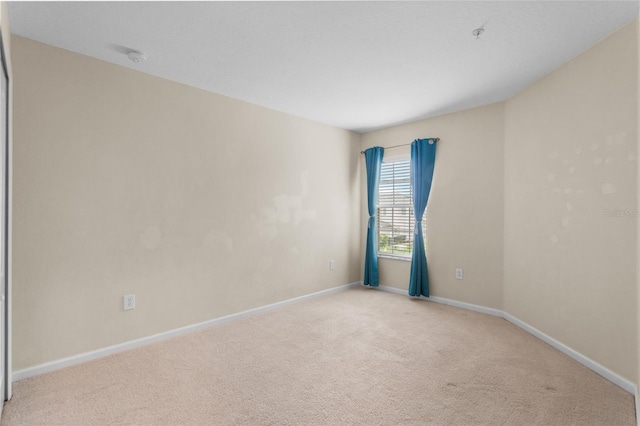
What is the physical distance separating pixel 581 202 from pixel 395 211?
242 cm

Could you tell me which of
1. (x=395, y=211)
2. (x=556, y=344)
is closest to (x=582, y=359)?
(x=556, y=344)

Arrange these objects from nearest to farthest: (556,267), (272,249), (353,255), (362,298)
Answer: (556,267) < (272,249) < (362,298) < (353,255)

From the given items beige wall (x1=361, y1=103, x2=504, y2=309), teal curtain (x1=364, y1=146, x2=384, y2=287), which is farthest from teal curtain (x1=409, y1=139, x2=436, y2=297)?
teal curtain (x1=364, y1=146, x2=384, y2=287)

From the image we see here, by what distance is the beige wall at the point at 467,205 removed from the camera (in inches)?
150

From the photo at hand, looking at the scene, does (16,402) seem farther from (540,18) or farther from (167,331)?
(540,18)

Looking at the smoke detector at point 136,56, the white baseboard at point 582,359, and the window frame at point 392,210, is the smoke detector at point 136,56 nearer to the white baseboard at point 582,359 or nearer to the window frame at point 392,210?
the window frame at point 392,210

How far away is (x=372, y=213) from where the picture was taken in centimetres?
499

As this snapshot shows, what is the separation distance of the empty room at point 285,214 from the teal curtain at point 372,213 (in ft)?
2.98

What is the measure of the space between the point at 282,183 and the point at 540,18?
2.84 metres

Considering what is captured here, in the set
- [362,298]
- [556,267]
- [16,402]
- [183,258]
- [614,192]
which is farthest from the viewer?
[362,298]

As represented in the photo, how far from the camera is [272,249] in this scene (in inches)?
157

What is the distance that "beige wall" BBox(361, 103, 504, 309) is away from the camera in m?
3.80

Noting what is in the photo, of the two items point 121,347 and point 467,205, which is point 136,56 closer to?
point 121,347

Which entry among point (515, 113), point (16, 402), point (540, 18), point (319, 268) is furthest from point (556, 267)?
point (16, 402)
